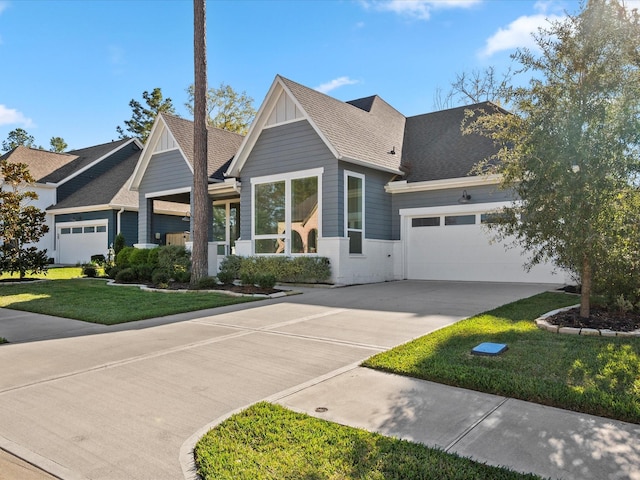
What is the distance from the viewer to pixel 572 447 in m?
3.02

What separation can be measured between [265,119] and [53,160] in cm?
2099

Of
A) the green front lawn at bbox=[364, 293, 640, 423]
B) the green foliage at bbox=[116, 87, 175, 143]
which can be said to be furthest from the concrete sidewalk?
the green foliage at bbox=[116, 87, 175, 143]

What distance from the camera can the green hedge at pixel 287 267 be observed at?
1309 centimetres

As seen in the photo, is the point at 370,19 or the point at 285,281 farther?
the point at 370,19

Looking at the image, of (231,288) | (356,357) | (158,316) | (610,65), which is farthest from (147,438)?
(231,288)

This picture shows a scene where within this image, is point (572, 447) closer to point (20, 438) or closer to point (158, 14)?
point (20, 438)

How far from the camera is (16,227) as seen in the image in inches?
566

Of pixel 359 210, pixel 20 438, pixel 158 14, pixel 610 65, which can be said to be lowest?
pixel 20 438

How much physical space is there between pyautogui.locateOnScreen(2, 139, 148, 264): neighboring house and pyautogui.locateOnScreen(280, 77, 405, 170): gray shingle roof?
514 inches

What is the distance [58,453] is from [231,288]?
905 cm

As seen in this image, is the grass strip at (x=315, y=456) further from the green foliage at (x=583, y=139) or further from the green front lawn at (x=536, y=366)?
the green foliage at (x=583, y=139)

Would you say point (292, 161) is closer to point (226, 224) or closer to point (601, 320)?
point (226, 224)

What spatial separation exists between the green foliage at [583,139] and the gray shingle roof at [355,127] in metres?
6.66

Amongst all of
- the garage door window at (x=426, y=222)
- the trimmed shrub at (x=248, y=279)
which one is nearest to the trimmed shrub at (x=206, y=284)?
the trimmed shrub at (x=248, y=279)
